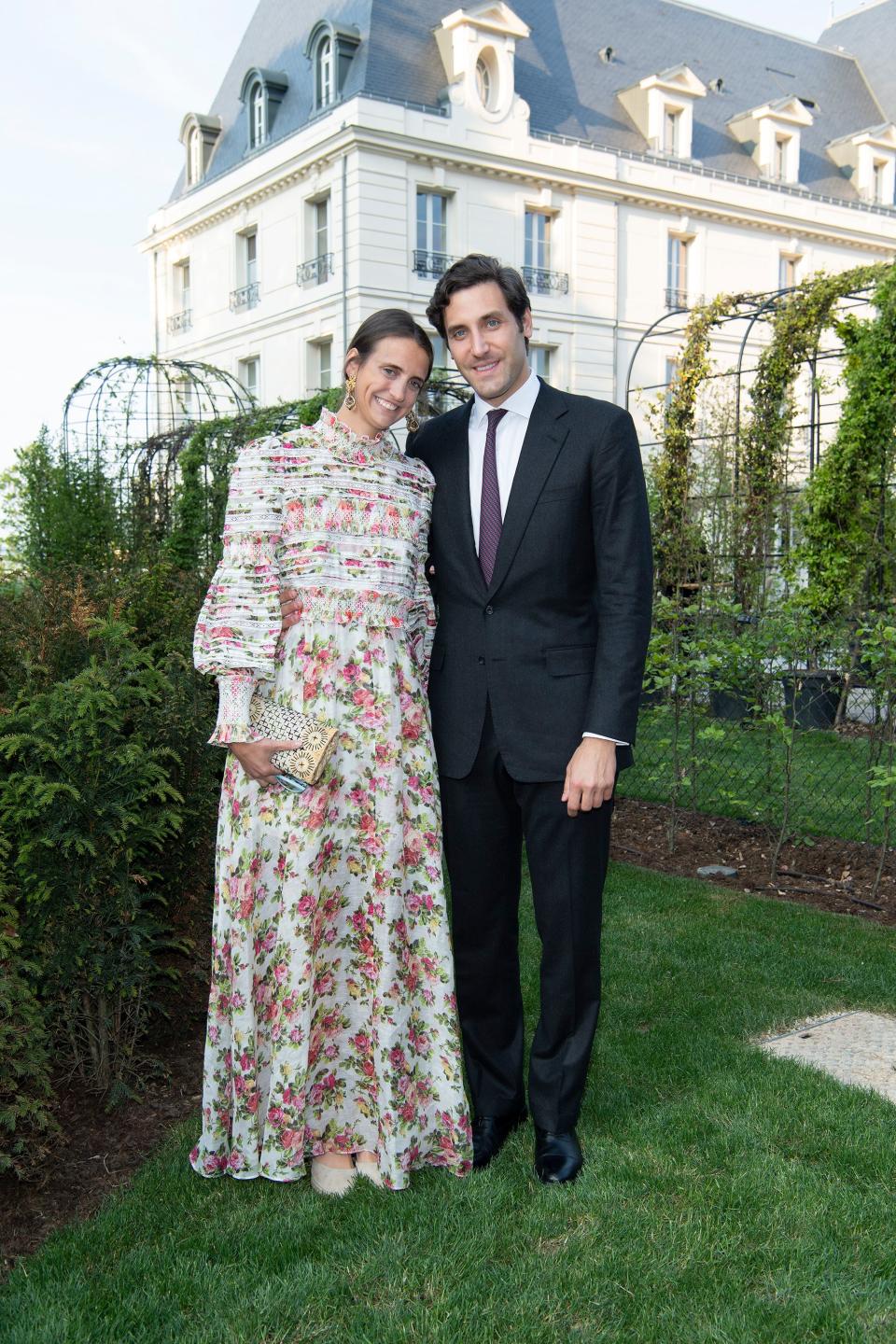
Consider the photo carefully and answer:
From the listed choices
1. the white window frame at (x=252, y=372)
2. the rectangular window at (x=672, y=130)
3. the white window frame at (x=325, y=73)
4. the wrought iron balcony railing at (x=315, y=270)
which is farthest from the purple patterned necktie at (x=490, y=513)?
the rectangular window at (x=672, y=130)

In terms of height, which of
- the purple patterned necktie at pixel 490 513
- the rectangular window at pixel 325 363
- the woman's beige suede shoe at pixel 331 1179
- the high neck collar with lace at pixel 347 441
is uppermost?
the rectangular window at pixel 325 363

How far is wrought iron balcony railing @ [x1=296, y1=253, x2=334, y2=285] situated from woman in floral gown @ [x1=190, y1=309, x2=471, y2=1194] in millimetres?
19734

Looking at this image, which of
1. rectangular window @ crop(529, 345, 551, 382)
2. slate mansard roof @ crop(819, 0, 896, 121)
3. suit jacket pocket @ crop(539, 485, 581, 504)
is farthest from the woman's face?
slate mansard roof @ crop(819, 0, 896, 121)

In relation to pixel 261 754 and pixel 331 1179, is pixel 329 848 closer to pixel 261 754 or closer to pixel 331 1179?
pixel 261 754

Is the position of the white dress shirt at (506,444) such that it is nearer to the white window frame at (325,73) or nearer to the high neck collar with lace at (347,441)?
the high neck collar with lace at (347,441)

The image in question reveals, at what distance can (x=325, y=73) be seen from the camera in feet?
71.1

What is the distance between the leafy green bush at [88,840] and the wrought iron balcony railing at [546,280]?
20.9m

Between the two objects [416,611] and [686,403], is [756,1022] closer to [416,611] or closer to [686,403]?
[416,611]

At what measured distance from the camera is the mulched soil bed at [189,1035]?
10.0ft

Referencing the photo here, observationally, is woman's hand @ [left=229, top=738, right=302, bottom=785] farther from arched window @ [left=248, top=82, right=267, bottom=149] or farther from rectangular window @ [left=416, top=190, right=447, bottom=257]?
arched window @ [left=248, top=82, right=267, bottom=149]

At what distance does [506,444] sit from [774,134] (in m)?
27.2

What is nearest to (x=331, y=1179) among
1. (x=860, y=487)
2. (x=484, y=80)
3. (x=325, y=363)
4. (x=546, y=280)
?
(x=860, y=487)

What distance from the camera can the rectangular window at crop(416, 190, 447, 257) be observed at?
2148 cm

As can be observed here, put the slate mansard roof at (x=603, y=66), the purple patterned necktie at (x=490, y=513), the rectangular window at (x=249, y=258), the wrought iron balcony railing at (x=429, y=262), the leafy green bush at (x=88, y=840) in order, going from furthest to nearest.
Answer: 1. the rectangular window at (x=249, y=258)
2. the slate mansard roof at (x=603, y=66)
3. the wrought iron balcony railing at (x=429, y=262)
4. the leafy green bush at (x=88, y=840)
5. the purple patterned necktie at (x=490, y=513)
